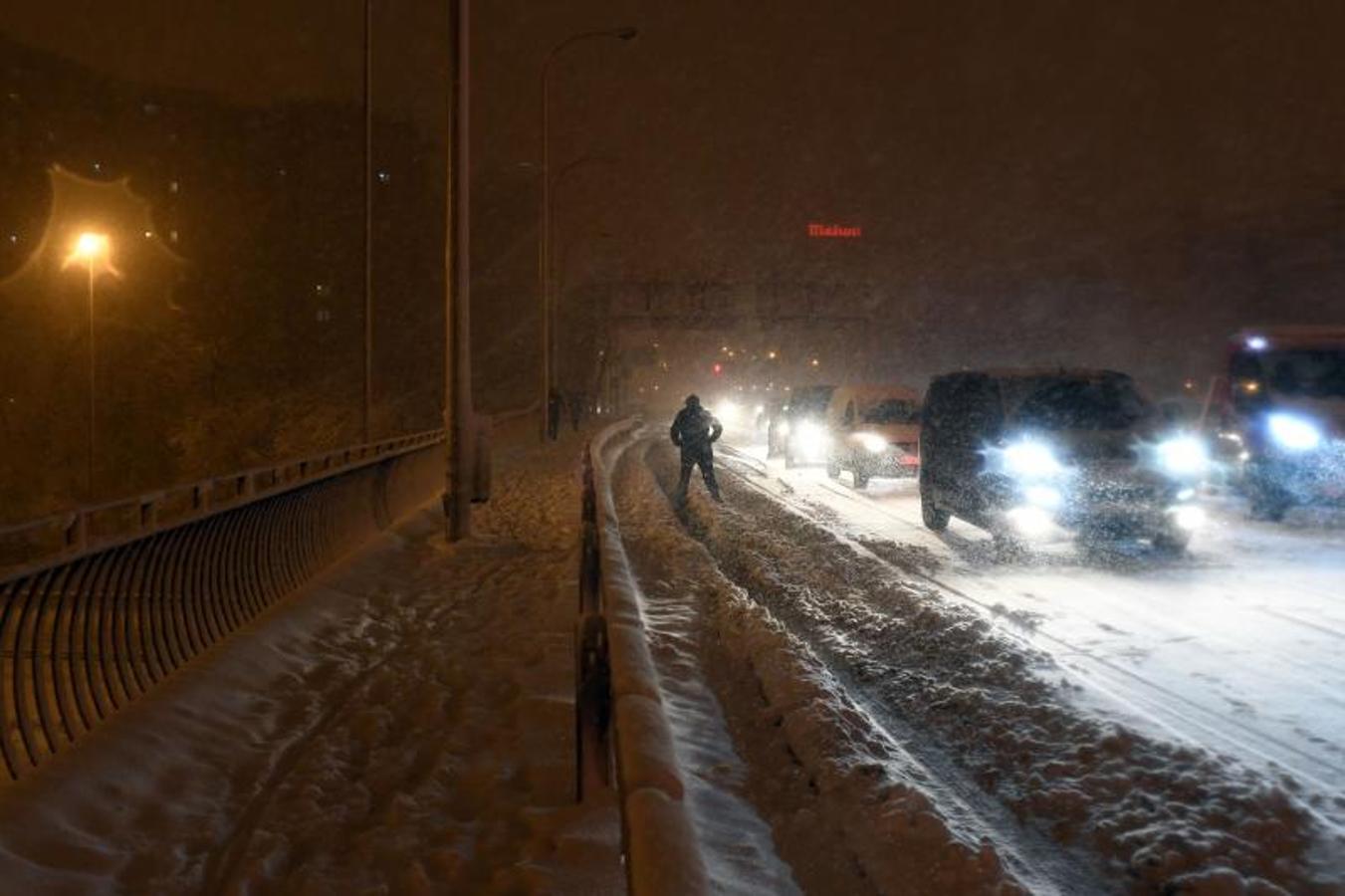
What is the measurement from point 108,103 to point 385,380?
23.6 metres

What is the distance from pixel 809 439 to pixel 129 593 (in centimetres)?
2403

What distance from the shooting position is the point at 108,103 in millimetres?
75062

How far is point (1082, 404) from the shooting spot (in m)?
14.7

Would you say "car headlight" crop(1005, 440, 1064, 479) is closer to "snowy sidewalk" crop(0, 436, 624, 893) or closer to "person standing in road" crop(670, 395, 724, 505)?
"person standing in road" crop(670, 395, 724, 505)

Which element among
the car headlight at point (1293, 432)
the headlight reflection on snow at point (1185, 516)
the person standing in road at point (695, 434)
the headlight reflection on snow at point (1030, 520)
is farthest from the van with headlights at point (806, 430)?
the headlight reflection on snow at point (1185, 516)

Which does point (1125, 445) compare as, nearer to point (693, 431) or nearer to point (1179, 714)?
point (693, 431)

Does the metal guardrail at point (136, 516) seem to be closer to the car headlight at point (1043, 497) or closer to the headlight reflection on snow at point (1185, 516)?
the car headlight at point (1043, 497)

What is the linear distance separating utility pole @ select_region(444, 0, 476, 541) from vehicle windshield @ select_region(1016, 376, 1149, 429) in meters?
6.57

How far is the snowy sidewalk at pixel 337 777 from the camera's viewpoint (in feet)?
16.0

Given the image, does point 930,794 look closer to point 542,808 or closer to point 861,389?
point 542,808

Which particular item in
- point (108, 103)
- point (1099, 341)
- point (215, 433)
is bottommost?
point (215, 433)

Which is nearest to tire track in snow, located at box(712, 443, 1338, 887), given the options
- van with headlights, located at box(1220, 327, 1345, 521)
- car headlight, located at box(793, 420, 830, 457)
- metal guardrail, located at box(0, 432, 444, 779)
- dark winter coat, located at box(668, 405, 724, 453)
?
metal guardrail, located at box(0, 432, 444, 779)

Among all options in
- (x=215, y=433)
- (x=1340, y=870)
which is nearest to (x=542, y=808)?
(x=1340, y=870)

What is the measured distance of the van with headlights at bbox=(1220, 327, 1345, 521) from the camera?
1709cm
